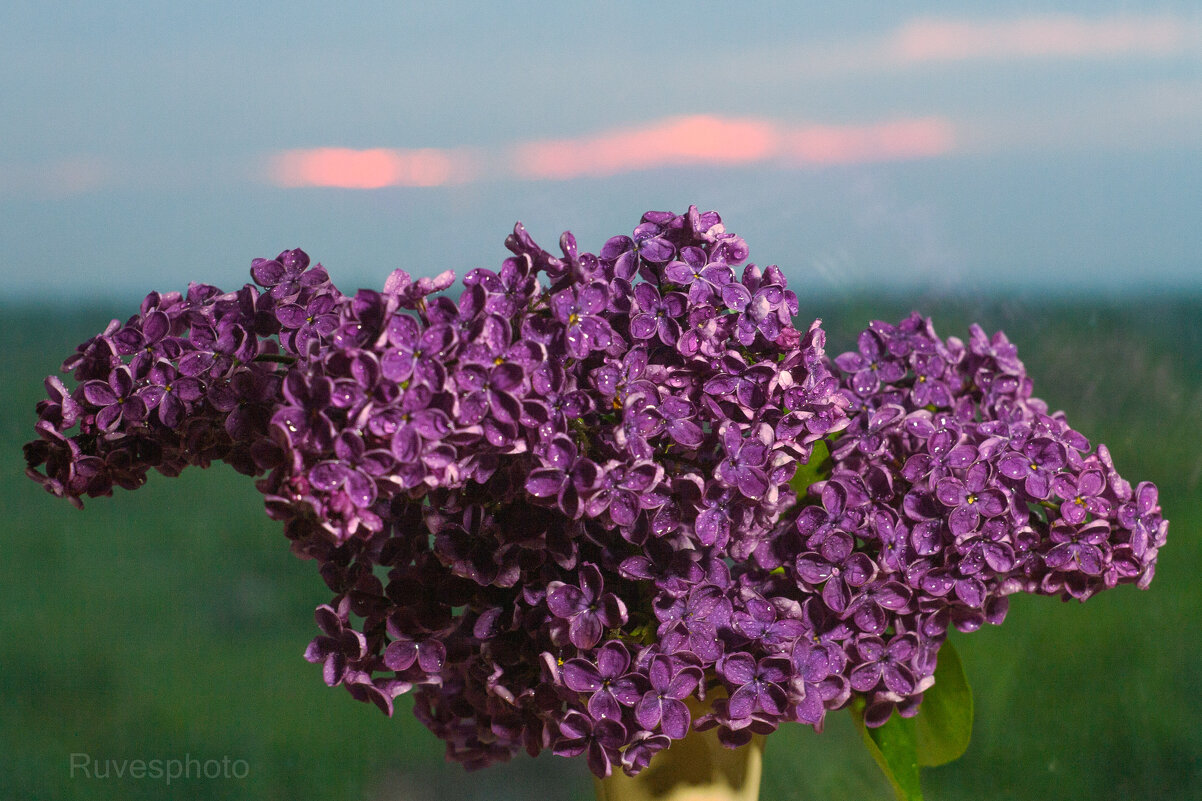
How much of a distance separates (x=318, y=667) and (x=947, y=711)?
67 centimetres

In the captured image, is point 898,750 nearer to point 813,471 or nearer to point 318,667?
point 813,471

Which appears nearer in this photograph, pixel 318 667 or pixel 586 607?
pixel 586 607

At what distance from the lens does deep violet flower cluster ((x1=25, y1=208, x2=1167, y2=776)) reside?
1.19 ft

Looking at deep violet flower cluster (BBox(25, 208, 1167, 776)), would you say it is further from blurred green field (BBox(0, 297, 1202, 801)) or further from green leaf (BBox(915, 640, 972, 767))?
blurred green field (BBox(0, 297, 1202, 801))

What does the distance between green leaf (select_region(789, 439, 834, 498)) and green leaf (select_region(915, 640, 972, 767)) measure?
0.38 ft

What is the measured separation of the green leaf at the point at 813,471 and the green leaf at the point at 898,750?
0.11 m

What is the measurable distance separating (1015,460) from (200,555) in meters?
0.82

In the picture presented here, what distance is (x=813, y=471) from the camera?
0.50 meters

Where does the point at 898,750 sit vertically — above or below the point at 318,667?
above

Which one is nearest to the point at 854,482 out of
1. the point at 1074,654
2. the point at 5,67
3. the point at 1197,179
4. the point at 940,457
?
the point at 940,457

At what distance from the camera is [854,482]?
1.44ft

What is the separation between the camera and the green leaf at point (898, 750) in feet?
1.67

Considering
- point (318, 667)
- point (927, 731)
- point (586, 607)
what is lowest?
point (318, 667)

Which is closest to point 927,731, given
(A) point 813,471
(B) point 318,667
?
(A) point 813,471
